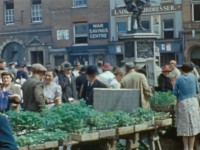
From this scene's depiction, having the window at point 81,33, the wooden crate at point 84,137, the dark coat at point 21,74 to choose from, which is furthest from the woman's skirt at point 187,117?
the window at point 81,33

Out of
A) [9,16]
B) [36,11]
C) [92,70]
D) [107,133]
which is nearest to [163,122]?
[92,70]

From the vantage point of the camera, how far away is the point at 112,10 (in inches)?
1480

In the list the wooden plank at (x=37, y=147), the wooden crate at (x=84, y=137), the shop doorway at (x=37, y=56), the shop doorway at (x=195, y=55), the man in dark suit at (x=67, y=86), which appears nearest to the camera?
the wooden plank at (x=37, y=147)

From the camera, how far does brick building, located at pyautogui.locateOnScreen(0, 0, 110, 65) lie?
3772cm

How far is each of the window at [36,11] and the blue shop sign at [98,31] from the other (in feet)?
15.7

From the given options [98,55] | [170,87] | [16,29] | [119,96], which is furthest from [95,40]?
[119,96]

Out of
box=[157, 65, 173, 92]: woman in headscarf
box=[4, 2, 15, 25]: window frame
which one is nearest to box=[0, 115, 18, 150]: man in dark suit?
box=[157, 65, 173, 92]: woman in headscarf

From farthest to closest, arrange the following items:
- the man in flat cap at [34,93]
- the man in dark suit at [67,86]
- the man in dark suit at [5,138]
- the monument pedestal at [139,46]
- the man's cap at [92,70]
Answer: the monument pedestal at [139,46] → the man in dark suit at [67,86] → the man's cap at [92,70] → the man in flat cap at [34,93] → the man in dark suit at [5,138]

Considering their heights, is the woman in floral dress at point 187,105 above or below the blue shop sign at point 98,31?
below

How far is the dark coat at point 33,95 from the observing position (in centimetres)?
885

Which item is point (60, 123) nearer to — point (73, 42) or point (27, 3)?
point (73, 42)

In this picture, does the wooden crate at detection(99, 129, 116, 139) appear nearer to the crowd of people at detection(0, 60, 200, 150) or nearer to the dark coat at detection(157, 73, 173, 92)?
the crowd of people at detection(0, 60, 200, 150)

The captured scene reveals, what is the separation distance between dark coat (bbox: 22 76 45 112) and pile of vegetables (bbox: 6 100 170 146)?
1.18m

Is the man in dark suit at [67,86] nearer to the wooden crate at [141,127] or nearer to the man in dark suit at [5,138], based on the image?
the wooden crate at [141,127]
